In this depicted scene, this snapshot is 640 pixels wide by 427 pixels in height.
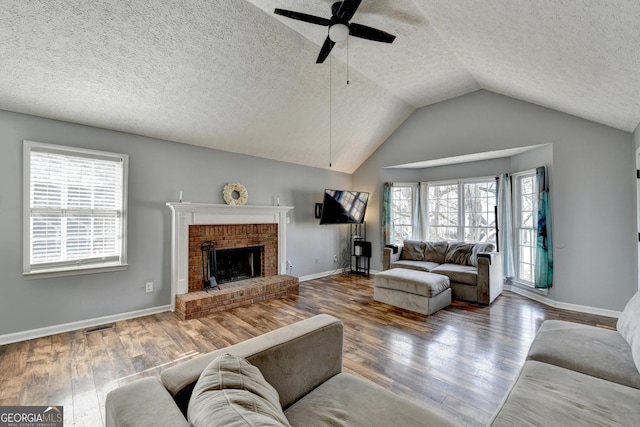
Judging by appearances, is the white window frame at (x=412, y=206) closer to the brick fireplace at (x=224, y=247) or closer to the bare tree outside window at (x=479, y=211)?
the bare tree outside window at (x=479, y=211)

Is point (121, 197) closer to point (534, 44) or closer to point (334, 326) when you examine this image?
point (334, 326)

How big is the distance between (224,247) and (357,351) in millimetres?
2711

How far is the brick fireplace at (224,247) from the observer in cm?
390

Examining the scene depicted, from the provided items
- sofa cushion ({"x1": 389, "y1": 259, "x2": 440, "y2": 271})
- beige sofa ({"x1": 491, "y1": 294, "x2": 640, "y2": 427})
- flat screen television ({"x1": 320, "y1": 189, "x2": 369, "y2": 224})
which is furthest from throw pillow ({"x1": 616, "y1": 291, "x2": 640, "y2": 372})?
flat screen television ({"x1": 320, "y1": 189, "x2": 369, "y2": 224})

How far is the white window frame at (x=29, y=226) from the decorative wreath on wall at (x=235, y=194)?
1.37 m

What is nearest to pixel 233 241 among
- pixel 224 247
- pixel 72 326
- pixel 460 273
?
pixel 224 247

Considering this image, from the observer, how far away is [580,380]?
147cm

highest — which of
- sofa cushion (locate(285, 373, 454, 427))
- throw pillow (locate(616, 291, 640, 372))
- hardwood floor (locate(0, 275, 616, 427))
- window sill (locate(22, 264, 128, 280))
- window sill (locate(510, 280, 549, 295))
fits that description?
window sill (locate(22, 264, 128, 280))

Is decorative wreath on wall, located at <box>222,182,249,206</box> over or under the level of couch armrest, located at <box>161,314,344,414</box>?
over

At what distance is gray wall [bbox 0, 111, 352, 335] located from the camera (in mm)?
2928

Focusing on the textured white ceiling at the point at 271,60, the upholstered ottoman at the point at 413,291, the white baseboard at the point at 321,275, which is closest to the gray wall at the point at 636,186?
the textured white ceiling at the point at 271,60

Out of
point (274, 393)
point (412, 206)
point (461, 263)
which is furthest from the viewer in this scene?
point (412, 206)

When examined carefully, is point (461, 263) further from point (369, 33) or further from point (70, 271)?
point (70, 271)

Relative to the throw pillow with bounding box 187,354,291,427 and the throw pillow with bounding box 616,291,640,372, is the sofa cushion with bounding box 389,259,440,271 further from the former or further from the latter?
the throw pillow with bounding box 187,354,291,427
